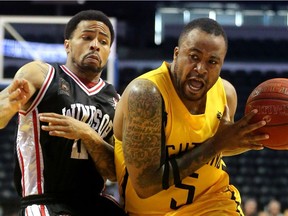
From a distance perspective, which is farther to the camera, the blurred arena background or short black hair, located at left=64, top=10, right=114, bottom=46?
the blurred arena background

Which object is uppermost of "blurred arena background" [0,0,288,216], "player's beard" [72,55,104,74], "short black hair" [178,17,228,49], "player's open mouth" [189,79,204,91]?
"short black hair" [178,17,228,49]

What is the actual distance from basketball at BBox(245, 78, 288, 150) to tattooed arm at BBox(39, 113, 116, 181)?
830mm

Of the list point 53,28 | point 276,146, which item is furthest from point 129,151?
point 53,28

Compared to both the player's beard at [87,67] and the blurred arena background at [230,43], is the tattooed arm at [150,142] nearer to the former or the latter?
the player's beard at [87,67]

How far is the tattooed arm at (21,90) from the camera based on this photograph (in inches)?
114

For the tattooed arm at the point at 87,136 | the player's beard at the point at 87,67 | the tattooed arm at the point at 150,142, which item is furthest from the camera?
the player's beard at the point at 87,67

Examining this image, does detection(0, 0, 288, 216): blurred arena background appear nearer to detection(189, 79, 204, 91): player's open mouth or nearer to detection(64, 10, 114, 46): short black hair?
detection(64, 10, 114, 46): short black hair

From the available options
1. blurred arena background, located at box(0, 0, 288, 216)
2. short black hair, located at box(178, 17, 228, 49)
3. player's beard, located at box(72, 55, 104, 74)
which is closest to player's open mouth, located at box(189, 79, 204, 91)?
short black hair, located at box(178, 17, 228, 49)

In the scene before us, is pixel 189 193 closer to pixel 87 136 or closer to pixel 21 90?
pixel 87 136

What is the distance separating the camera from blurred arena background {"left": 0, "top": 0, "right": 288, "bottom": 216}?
11.9 m

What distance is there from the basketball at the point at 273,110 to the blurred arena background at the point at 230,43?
861cm

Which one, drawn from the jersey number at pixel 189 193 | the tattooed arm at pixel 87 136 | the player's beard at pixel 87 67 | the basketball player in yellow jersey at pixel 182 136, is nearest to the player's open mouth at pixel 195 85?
the basketball player in yellow jersey at pixel 182 136

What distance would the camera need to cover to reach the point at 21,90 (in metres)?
2.90

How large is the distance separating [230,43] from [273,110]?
37.0 feet
